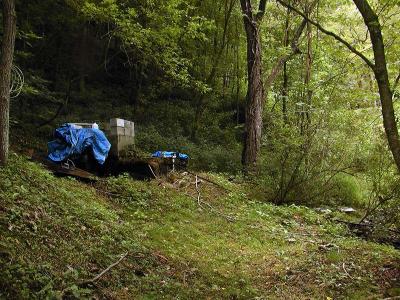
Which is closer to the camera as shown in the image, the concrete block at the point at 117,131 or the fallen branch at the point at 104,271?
the fallen branch at the point at 104,271

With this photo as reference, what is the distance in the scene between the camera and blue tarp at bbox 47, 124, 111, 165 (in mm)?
9266

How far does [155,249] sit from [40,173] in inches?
101

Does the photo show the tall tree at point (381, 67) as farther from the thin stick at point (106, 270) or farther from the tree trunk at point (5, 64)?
the tree trunk at point (5, 64)

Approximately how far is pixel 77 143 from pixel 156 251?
14.9 feet

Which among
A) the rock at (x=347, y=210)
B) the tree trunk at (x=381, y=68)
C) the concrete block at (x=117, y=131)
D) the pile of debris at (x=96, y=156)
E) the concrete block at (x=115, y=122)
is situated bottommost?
the rock at (x=347, y=210)

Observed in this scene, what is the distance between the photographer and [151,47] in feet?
41.0

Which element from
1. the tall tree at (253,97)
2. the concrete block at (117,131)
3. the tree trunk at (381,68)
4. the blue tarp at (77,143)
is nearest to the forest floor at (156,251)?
the blue tarp at (77,143)

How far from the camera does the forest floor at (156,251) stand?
4176mm

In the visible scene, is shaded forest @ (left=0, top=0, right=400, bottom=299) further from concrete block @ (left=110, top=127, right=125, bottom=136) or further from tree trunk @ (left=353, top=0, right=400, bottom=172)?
concrete block @ (left=110, top=127, right=125, bottom=136)

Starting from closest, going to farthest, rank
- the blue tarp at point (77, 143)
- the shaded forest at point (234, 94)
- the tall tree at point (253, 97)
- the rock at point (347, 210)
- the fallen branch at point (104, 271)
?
the fallen branch at point (104, 271), the shaded forest at point (234, 94), the blue tarp at point (77, 143), the rock at point (347, 210), the tall tree at point (253, 97)

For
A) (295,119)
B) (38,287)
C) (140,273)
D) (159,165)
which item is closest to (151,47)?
(159,165)

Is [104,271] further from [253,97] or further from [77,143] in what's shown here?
[253,97]

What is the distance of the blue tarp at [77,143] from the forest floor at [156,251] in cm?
120

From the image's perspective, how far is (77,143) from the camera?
9.34 metres
